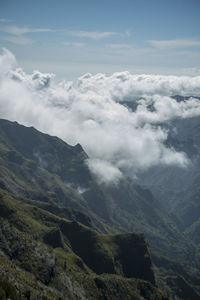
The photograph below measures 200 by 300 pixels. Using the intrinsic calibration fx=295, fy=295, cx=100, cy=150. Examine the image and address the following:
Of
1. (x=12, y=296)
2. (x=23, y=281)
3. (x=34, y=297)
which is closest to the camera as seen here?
(x=12, y=296)

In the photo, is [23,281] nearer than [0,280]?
No

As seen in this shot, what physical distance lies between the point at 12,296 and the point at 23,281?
5160cm

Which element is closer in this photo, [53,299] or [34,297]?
[34,297]

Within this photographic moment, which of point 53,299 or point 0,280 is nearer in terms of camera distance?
point 0,280

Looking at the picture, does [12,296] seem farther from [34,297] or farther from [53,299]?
[53,299]

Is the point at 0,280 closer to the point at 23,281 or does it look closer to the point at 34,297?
the point at 34,297

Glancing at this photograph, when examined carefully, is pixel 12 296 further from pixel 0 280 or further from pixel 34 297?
pixel 34 297

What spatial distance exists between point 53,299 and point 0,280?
63904 millimetres

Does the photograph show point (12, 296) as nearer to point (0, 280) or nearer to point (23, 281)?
point (0, 280)

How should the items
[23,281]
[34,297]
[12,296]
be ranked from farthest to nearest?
[23,281] → [34,297] → [12,296]

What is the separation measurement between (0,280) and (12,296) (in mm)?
10105

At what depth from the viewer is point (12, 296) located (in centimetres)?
13200

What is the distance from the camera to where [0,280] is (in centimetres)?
13725

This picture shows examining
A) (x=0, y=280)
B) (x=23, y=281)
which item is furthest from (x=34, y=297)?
(x=0, y=280)
